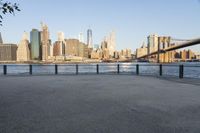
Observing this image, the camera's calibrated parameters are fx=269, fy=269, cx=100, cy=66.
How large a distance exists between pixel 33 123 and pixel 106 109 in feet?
6.89

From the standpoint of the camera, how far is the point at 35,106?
713cm

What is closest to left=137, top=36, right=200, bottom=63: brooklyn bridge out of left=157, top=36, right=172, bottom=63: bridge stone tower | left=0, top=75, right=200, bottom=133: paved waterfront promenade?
left=157, top=36, right=172, bottom=63: bridge stone tower

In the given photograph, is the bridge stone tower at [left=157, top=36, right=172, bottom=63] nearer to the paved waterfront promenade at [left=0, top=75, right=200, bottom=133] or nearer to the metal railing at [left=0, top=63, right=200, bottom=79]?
the metal railing at [left=0, top=63, right=200, bottom=79]

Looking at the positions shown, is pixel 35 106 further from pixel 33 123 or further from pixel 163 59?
pixel 163 59

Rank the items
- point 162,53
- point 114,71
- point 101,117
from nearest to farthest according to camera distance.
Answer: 1. point 101,117
2. point 114,71
3. point 162,53

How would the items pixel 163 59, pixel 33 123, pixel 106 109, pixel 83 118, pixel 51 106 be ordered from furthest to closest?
pixel 163 59, pixel 51 106, pixel 106 109, pixel 83 118, pixel 33 123

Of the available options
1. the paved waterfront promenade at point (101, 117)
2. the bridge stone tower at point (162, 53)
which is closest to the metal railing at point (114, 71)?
the bridge stone tower at point (162, 53)

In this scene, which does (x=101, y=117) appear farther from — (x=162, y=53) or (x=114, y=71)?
(x=162, y=53)

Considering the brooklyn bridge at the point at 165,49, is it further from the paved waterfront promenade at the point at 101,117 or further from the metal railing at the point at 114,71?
the paved waterfront promenade at the point at 101,117

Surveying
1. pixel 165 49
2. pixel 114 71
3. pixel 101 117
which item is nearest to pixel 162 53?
pixel 165 49

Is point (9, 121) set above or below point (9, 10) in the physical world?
below

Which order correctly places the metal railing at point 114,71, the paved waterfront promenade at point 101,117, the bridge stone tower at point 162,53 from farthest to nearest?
the bridge stone tower at point 162,53 < the metal railing at point 114,71 < the paved waterfront promenade at point 101,117

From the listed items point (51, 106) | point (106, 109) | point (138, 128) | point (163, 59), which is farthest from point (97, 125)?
point (163, 59)

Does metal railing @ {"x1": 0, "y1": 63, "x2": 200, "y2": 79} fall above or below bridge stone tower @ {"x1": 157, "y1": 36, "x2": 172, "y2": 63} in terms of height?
below
